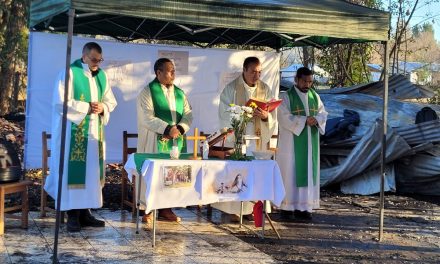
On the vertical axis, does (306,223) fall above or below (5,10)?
below

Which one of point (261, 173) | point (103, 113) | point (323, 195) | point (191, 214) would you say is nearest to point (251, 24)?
point (261, 173)

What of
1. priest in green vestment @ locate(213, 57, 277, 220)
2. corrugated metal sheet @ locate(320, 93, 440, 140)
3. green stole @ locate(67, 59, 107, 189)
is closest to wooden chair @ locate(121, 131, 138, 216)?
green stole @ locate(67, 59, 107, 189)

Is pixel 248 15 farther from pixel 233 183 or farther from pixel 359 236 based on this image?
pixel 359 236

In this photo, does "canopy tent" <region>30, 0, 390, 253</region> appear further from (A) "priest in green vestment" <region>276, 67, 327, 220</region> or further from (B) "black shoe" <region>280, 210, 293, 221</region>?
(B) "black shoe" <region>280, 210, 293, 221</region>

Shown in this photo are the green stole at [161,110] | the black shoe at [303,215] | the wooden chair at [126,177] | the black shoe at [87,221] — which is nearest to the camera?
the black shoe at [87,221]

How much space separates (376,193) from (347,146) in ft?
3.17

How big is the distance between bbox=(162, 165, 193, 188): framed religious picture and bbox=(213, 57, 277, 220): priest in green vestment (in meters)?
1.03

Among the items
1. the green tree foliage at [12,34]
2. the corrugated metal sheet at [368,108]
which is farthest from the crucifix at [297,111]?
the green tree foliage at [12,34]

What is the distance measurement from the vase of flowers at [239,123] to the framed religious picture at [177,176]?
0.57 m

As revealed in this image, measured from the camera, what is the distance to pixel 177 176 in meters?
5.34

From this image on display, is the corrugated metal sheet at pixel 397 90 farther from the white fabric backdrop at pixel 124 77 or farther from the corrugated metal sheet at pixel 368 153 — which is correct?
the white fabric backdrop at pixel 124 77

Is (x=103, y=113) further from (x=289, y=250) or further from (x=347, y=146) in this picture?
(x=347, y=146)

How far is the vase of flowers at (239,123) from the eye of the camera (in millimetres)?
5629

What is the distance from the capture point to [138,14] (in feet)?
16.0
